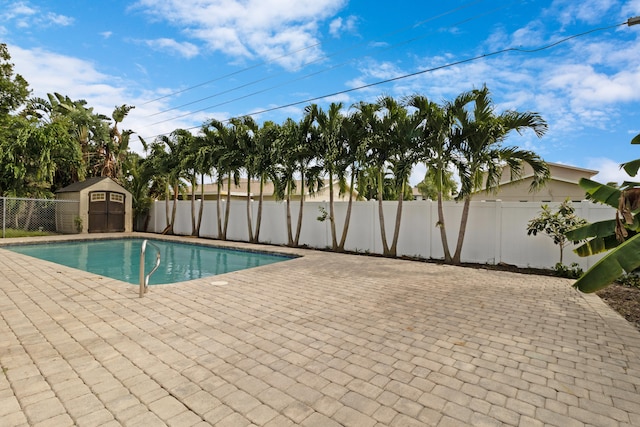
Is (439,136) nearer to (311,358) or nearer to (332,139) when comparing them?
(332,139)

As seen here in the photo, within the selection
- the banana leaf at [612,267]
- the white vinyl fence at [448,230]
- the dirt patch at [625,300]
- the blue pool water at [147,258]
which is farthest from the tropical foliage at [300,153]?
the banana leaf at [612,267]

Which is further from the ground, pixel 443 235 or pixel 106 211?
pixel 106 211

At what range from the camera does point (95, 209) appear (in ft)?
61.0

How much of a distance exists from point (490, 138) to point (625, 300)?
184 inches

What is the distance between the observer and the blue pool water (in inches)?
383

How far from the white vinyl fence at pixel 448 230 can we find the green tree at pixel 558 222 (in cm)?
34

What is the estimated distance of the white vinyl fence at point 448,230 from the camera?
8.87 meters

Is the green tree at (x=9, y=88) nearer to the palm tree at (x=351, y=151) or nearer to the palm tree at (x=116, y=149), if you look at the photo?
the palm tree at (x=116, y=149)

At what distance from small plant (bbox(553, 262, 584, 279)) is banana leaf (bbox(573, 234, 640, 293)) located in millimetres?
5571

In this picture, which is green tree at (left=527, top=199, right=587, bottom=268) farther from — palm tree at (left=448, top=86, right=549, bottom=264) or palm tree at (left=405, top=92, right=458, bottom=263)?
palm tree at (left=405, top=92, right=458, bottom=263)

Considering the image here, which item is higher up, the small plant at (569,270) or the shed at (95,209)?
the shed at (95,209)

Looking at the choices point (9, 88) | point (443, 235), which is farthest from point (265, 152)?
point (9, 88)

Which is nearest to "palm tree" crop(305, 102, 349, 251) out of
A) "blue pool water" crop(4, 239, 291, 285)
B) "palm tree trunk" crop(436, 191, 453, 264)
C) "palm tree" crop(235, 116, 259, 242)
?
"palm tree" crop(235, 116, 259, 242)

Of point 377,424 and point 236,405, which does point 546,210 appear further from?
point 236,405
